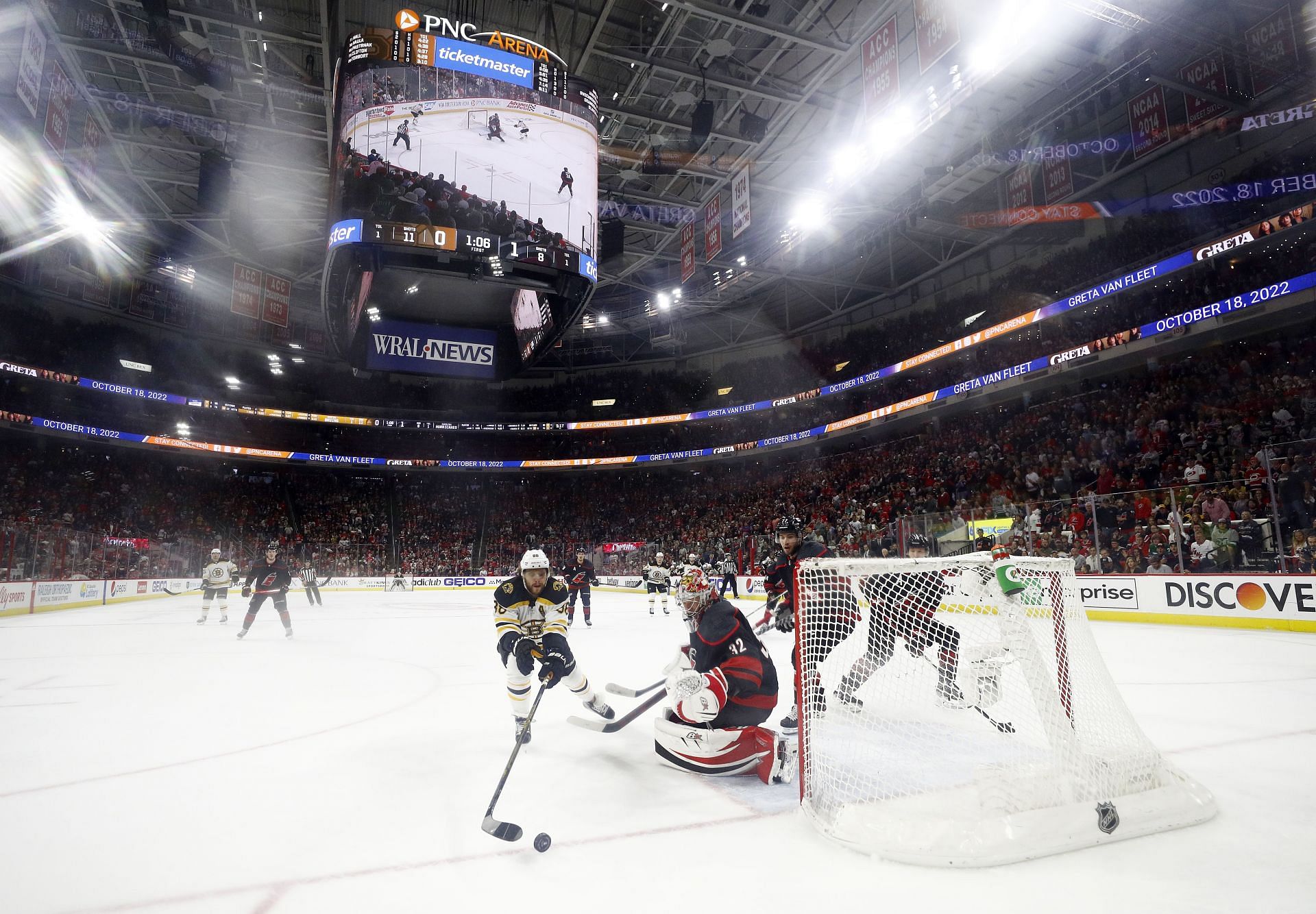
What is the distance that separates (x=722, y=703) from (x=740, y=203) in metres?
12.6

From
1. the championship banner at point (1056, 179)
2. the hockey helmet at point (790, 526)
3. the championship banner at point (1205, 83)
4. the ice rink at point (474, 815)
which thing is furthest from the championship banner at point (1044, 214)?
the hockey helmet at point (790, 526)

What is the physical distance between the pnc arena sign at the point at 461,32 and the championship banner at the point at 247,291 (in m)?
10.2

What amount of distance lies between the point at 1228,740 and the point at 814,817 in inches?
112

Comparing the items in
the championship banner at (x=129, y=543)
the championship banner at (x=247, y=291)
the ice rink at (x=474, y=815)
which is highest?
the championship banner at (x=247, y=291)

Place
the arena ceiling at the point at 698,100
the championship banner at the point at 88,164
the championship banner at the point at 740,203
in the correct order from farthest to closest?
1. the championship banner at the point at 88,164
2. the championship banner at the point at 740,203
3. the arena ceiling at the point at 698,100

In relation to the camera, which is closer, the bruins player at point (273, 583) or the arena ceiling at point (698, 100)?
the bruins player at point (273, 583)

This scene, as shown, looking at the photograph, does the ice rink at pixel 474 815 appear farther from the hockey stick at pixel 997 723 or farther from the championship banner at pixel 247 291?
the championship banner at pixel 247 291

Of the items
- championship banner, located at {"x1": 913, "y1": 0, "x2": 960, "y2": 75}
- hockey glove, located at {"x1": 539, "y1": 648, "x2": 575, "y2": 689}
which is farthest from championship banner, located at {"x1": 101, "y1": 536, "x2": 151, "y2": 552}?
championship banner, located at {"x1": 913, "y1": 0, "x2": 960, "y2": 75}

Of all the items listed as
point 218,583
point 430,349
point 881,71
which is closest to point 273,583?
point 218,583

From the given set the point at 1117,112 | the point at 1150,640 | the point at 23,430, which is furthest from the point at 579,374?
the point at 1150,640

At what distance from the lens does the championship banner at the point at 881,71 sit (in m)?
9.49

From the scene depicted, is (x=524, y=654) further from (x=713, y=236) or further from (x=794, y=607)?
(x=713, y=236)

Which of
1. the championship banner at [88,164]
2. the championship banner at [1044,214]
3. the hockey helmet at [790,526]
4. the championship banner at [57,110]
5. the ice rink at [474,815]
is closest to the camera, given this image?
the ice rink at [474,815]

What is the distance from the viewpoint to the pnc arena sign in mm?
10336
